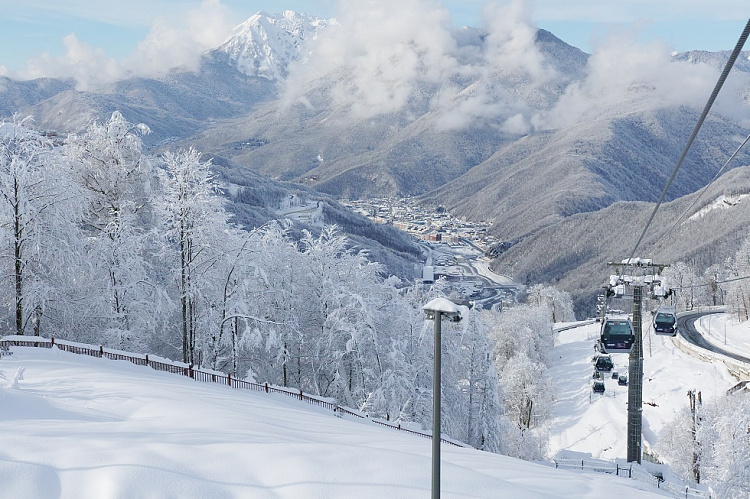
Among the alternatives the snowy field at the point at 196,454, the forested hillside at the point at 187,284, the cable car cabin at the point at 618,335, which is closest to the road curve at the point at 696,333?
the forested hillside at the point at 187,284


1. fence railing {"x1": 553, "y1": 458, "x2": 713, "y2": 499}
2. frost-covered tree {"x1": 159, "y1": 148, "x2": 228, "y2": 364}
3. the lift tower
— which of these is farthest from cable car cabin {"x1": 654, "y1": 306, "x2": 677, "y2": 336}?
frost-covered tree {"x1": 159, "y1": 148, "x2": 228, "y2": 364}

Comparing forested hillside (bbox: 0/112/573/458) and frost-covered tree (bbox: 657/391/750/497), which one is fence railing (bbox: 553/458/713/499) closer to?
frost-covered tree (bbox: 657/391/750/497)

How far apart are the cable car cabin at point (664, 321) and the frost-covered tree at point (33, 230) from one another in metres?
23.2

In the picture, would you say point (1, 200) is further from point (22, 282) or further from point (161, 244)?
point (161, 244)

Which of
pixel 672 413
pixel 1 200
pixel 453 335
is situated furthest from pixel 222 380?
pixel 672 413

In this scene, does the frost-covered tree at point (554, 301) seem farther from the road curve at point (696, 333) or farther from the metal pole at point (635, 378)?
the metal pole at point (635, 378)

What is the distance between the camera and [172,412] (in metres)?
12.6

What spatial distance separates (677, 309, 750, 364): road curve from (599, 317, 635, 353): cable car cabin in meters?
46.4

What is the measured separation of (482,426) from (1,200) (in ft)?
85.7

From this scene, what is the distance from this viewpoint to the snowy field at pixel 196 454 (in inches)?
347

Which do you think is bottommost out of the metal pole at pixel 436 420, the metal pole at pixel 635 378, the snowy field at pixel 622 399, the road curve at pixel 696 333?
the snowy field at pixel 622 399

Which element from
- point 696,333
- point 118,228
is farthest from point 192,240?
point 696,333

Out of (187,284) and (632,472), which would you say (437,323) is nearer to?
(632,472)

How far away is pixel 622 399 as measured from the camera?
6181 cm
